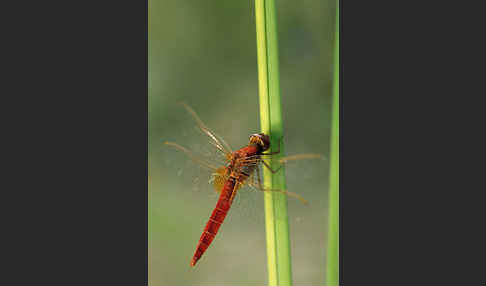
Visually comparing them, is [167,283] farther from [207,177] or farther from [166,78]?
[166,78]

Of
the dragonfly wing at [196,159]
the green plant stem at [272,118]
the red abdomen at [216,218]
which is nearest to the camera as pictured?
the green plant stem at [272,118]

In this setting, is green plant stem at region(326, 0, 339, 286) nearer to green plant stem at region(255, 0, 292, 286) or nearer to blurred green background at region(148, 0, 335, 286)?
blurred green background at region(148, 0, 335, 286)

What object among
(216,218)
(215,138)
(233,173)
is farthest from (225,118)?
(216,218)

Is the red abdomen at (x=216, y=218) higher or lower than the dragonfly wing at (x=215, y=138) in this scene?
lower

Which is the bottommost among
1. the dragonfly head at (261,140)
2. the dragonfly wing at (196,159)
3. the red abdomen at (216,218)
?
the red abdomen at (216,218)

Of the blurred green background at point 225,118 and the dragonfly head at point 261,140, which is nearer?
the dragonfly head at point 261,140

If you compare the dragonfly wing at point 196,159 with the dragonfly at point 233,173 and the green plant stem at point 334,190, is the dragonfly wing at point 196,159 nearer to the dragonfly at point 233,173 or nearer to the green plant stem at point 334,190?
the dragonfly at point 233,173

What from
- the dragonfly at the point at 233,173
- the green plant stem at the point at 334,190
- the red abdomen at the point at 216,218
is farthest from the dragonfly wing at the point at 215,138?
the green plant stem at the point at 334,190

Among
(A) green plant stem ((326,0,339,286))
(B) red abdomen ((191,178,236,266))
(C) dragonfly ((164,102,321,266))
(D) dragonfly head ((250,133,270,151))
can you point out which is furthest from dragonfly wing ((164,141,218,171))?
(A) green plant stem ((326,0,339,286))

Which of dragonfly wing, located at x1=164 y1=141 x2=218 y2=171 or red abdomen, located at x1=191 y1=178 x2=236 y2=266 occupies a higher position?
dragonfly wing, located at x1=164 y1=141 x2=218 y2=171
